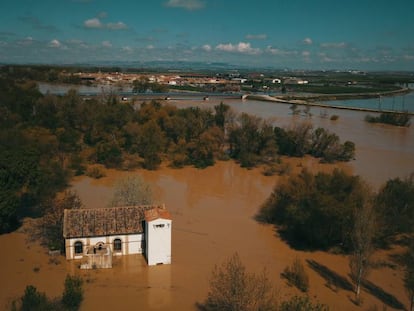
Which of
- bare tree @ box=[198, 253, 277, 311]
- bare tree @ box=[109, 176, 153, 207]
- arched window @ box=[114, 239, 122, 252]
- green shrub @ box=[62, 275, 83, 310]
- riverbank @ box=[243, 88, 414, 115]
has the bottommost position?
green shrub @ box=[62, 275, 83, 310]

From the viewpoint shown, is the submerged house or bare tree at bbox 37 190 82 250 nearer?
the submerged house

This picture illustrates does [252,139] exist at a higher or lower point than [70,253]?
higher

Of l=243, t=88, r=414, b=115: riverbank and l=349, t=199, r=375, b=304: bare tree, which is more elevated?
l=243, t=88, r=414, b=115: riverbank

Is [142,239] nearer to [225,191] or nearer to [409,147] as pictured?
[225,191]

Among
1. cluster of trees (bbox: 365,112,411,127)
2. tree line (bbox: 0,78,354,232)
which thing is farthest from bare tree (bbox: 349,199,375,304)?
cluster of trees (bbox: 365,112,411,127)

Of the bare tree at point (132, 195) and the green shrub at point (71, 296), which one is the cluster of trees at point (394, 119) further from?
A: the green shrub at point (71, 296)

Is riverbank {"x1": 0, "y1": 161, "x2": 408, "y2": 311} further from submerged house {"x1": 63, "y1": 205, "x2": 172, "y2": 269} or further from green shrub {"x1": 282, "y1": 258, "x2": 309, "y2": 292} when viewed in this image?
submerged house {"x1": 63, "y1": 205, "x2": 172, "y2": 269}

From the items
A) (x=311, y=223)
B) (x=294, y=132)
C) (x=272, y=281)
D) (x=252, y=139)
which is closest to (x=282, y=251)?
(x=311, y=223)
